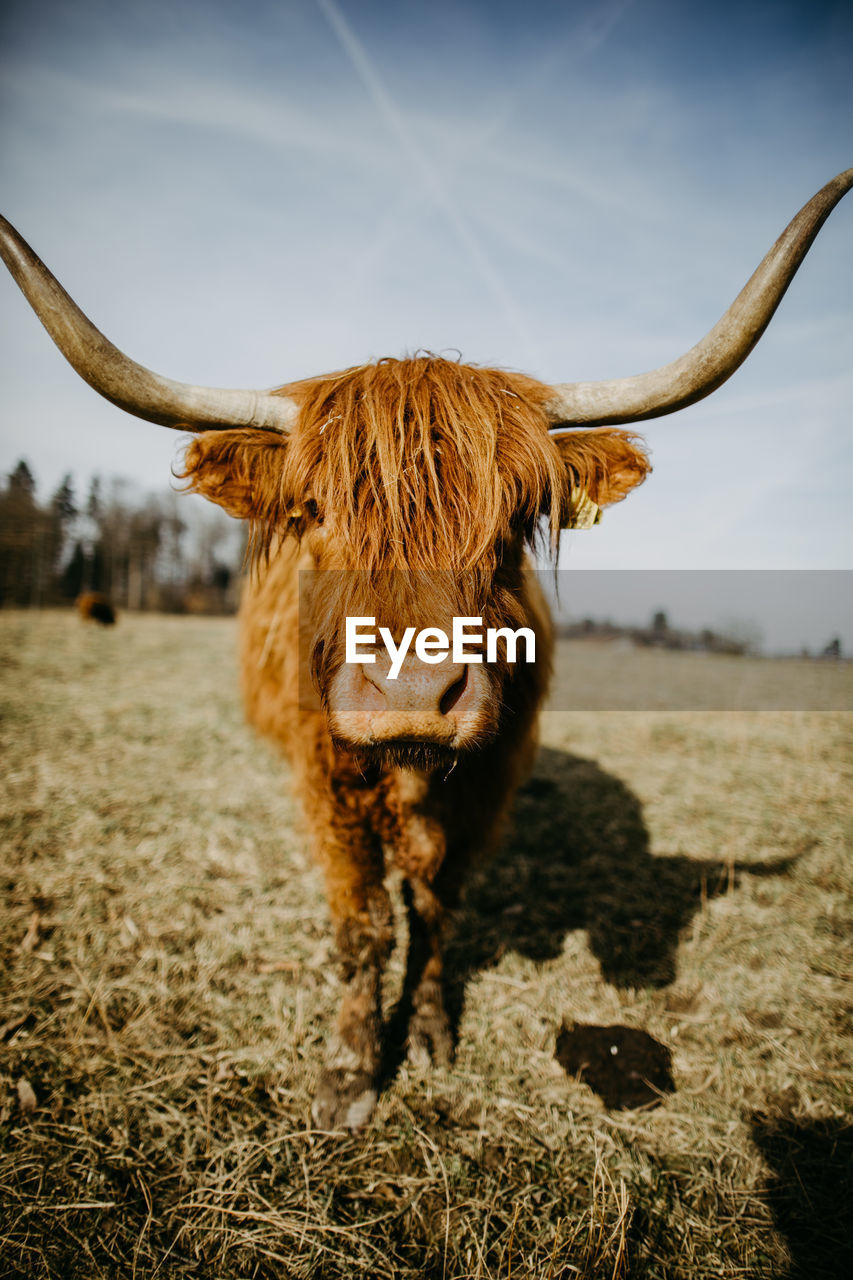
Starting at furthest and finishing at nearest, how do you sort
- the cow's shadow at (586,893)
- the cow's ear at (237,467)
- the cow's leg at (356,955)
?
the cow's shadow at (586,893)
the cow's leg at (356,955)
the cow's ear at (237,467)

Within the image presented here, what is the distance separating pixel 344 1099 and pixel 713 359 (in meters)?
3.19

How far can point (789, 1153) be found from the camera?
217cm

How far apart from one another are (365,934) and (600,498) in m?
2.18

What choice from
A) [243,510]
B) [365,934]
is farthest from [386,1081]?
[243,510]

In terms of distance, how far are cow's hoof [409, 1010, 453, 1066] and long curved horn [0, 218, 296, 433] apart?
2724 millimetres

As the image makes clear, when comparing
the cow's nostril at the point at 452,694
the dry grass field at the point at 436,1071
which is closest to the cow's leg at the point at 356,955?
the dry grass field at the point at 436,1071

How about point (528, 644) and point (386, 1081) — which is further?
point (386, 1081)

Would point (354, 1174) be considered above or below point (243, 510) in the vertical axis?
below

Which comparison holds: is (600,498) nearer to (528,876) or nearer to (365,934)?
(365,934)

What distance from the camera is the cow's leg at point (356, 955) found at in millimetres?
2299

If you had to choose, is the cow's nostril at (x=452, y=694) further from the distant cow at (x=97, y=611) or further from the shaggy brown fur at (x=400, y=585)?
the distant cow at (x=97, y=611)

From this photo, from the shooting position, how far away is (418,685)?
4.43 ft

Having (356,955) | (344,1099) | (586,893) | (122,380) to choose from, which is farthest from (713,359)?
(586,893)

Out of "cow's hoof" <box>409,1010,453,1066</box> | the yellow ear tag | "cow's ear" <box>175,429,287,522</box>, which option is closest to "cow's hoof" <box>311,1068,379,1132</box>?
"cow's hoof" <box>409,1010,453,1066</box>
